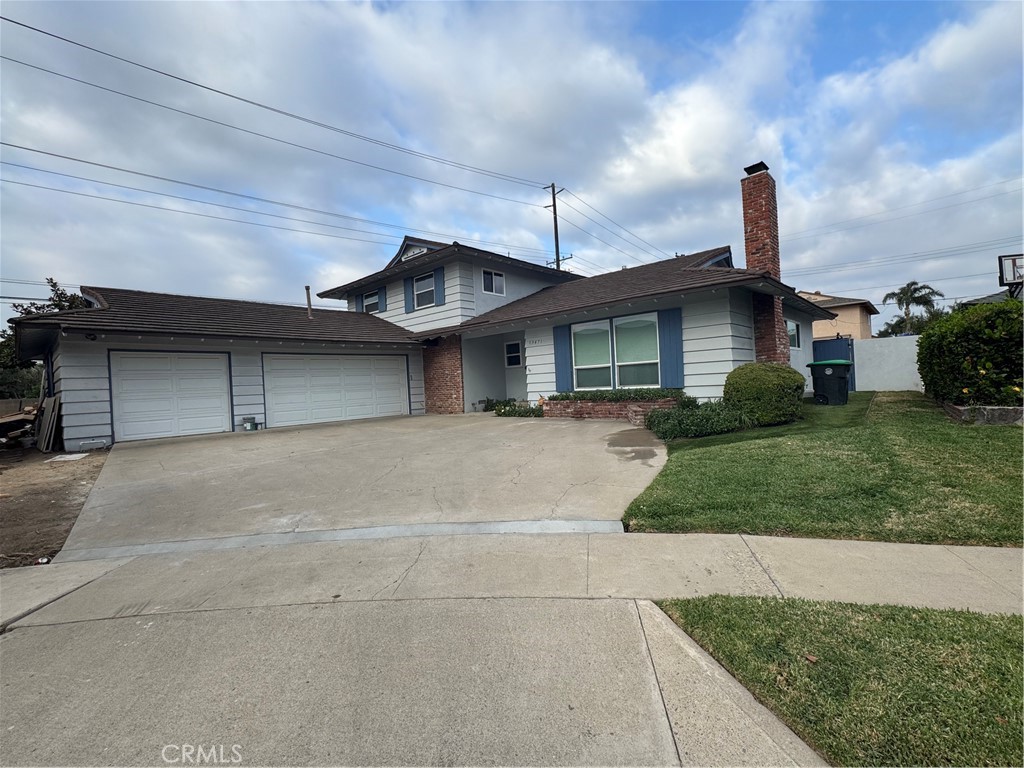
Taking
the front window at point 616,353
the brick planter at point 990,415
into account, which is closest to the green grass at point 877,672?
the brick planter at point 990,415

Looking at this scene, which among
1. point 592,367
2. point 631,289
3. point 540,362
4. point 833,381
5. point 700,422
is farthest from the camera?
point 540,362

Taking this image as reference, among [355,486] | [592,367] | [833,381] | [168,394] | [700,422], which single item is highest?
[592,367]

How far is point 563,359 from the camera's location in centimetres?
1443

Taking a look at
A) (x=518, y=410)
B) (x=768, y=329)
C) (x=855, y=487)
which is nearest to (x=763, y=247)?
(x=768, y=329)

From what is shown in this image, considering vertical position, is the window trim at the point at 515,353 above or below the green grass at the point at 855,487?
above

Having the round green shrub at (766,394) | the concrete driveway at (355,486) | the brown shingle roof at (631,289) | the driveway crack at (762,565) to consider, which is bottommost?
the driveway crack at (762,565)

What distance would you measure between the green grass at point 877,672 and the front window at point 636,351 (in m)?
9.81

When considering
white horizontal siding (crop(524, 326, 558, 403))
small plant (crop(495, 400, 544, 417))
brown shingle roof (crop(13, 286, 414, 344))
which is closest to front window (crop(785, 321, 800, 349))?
white horizontal siding (crop(524, 326, 558, 403))

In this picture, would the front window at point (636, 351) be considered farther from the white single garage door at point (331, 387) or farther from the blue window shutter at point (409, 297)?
the blue window shutter at point (409, 297)

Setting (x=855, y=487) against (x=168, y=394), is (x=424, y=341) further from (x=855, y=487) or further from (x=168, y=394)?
(x=855, y=487)

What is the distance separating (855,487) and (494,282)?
576 inches

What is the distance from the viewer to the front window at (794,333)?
1578cm

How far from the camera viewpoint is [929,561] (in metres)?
3.84

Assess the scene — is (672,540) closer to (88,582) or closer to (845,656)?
(845,656)
